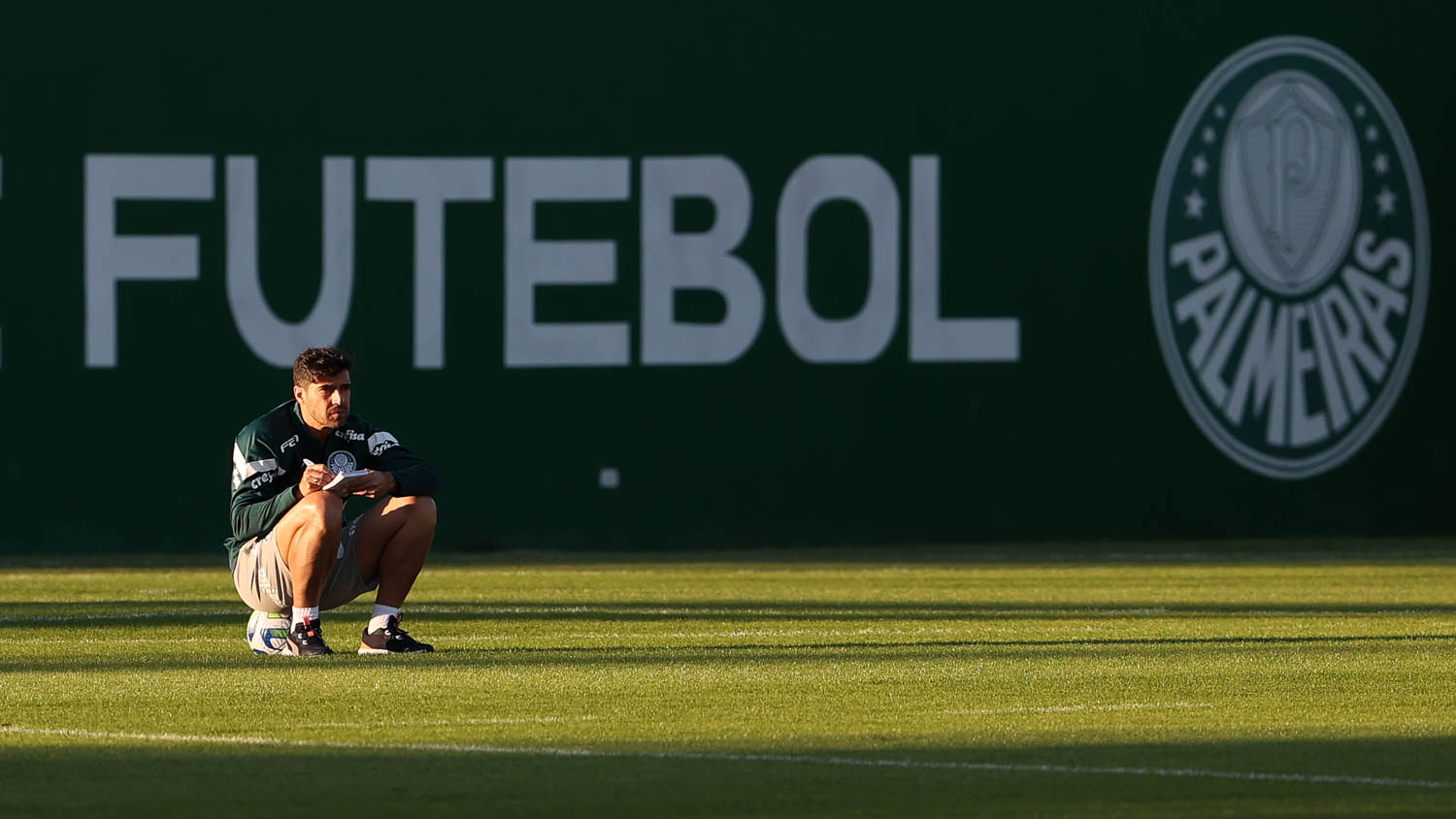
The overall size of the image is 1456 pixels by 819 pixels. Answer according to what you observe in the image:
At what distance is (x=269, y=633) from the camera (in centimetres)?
958

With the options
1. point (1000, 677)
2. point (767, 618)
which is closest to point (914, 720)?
point (1000, 677)

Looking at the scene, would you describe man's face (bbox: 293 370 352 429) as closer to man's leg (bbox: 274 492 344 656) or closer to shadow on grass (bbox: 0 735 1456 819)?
man's leg (bbox: 274 492 344 656)

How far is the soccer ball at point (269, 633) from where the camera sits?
955cm

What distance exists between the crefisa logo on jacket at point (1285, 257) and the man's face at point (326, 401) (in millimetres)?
9921

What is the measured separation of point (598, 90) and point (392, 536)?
311 inches

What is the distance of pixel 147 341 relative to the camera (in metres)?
16.1

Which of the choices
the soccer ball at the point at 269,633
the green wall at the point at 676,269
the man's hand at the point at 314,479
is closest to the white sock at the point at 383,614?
the soccer ball at the point at 269,633

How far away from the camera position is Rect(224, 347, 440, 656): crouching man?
9.09 m

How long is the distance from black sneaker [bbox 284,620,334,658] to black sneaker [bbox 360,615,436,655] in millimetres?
262

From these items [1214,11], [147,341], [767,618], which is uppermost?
[1214,11]

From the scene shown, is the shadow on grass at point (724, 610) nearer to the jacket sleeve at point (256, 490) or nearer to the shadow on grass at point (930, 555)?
the jacket sleeve at point (256, 490)

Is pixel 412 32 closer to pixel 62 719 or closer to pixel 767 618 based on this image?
pixel 767 618

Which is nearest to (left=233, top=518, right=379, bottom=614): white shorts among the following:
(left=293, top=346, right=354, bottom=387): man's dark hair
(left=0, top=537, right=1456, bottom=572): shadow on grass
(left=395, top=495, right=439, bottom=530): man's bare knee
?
(left=395, top=495, right=439, bottom=530): man's bare knee

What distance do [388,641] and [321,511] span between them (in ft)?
2.76
